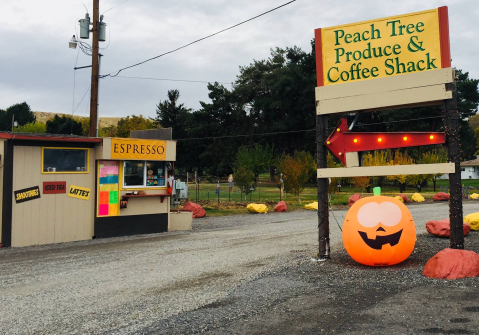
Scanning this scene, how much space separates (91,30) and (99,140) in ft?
22.6

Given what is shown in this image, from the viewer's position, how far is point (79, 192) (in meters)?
14.3

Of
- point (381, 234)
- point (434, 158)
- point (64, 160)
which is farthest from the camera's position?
point (434, 158)

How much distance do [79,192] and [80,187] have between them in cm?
16

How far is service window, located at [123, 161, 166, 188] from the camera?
1534cm

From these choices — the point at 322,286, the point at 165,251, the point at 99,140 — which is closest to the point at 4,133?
the point at 99,140

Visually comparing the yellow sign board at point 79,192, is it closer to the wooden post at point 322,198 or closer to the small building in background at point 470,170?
the wooden post at point 322,198

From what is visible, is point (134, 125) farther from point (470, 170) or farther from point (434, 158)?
point (470, 170)

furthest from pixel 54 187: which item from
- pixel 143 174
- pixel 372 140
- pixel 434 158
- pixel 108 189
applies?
pixel 434 158

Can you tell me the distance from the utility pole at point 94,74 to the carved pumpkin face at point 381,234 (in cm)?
1286

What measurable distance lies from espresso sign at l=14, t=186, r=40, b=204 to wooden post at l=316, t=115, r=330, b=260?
8.38 meters

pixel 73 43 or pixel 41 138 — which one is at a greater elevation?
pixel 73 43

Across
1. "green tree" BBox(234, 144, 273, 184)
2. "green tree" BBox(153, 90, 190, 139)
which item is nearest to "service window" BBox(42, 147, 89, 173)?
"green tree" BBox(234, 144, 273, 184)

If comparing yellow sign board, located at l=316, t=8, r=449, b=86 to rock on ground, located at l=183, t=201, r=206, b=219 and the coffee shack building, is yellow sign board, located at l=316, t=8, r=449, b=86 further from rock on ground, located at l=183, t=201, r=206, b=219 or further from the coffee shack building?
rock on ground, located at l=183, t=201, r=206, b=219

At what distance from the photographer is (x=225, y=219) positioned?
69.8ft
